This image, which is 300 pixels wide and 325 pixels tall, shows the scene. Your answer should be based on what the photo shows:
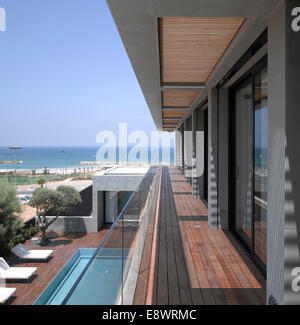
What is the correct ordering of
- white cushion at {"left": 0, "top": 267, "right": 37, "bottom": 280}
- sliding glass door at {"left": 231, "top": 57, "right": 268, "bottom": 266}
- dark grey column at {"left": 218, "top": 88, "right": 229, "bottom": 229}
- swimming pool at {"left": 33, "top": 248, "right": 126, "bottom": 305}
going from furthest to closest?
white cushion at {"left": 0, "top": 267, "right": 37, "bottom": 280} → dark grey column at {"left": 218, "top": 88, "right": 229, "bottom": 229} → sliding glass door at {"left": 231, "top": 57, "right": 268, "bottom": 266} → swimming pool at {"left": 33, "top": 248, "right": 126, "bottom": 305}

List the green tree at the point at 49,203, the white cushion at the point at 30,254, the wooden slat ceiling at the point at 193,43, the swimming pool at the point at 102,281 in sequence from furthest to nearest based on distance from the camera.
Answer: the green tree at the point at 49,203 < the white cushion at the point at 30,254 < the wooden slat ceiling at the point at 193,43 < the swimming pool at the point at 102,281

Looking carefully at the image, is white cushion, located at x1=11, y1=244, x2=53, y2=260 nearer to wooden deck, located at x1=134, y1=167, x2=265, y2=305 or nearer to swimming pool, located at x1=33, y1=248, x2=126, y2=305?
wooden deck, located at x1=134, y1=167, x2=265, y2=305

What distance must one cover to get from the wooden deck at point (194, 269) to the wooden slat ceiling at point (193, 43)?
2389mm

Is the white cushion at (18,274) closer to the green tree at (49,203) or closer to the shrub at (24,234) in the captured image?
the green tree at (49,203)

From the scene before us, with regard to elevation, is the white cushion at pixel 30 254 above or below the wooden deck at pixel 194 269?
below

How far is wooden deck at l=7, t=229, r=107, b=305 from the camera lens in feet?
32.8

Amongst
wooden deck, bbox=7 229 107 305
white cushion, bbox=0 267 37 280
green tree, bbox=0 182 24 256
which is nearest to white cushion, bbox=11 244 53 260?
wooden deck, bbox=7 229 107 305

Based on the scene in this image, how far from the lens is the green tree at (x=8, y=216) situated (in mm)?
14500

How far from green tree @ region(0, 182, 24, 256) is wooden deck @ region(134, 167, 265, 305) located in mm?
12984

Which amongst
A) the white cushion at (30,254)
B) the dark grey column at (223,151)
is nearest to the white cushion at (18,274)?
the white cushion at (30,254)

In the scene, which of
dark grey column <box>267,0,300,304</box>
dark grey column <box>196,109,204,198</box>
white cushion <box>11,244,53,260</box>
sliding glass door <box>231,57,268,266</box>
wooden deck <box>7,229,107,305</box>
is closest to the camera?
dark grey column <box>267,0,300,304</box>

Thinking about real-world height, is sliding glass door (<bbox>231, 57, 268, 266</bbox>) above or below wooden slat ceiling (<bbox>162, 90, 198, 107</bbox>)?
below
